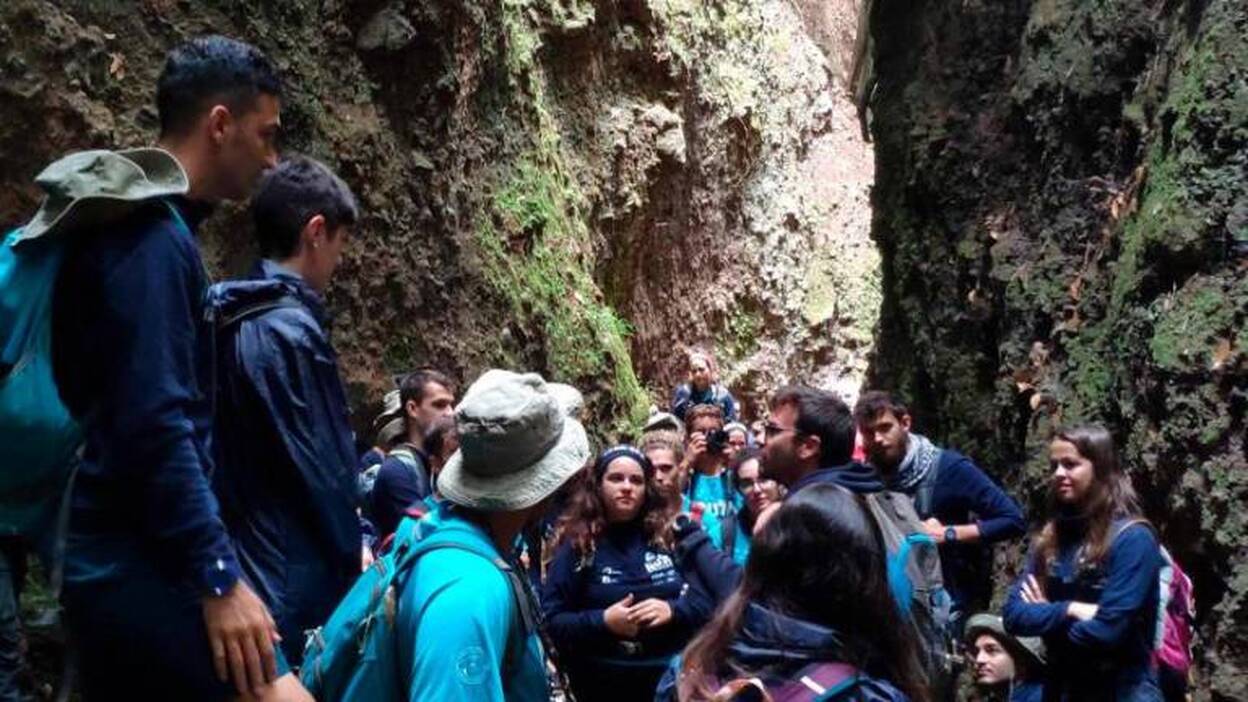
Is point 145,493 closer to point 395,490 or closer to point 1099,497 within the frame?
point 395,490

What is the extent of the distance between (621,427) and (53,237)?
11.6 metres

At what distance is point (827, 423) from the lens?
508 cm

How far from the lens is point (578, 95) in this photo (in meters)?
17.3

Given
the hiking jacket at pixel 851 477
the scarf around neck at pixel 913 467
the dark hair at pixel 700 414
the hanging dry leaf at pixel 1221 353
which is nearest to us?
the hiking jacket at pixel 851 477

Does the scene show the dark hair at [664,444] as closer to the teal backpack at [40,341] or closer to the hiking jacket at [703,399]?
the teal backpack at [40,341]

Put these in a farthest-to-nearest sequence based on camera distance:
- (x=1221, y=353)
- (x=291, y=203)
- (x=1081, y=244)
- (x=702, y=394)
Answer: (x=702, y=394), (x=1081, y=244), (x=1221, y=353), (x=291, y=203)

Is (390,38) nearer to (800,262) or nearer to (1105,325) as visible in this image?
(1105,325)

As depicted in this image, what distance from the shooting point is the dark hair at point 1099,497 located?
5457mm

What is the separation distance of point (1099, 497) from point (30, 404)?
4429 mm

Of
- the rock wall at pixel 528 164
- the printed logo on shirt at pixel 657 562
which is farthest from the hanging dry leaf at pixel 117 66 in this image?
the printed logo on shirt at pixel 657 562

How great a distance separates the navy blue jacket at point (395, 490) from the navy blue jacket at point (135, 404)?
3.19 meters

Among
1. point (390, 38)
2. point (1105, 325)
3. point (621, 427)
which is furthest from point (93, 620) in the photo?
point (621, 427)

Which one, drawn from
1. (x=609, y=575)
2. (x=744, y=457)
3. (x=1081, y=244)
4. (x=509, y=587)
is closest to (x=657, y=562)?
(x=609, y=575)

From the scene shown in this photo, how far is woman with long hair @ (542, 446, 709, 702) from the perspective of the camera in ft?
18.1
